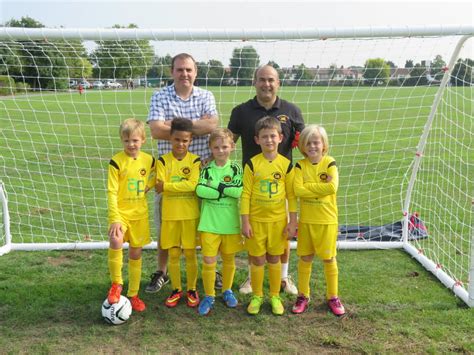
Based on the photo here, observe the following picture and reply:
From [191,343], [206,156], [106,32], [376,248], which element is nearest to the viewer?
[191,343]

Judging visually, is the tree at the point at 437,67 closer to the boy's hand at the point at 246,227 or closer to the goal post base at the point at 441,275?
the goal post base at the point at 441,275

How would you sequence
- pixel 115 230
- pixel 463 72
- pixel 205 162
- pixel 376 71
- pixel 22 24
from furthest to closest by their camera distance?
pixel 22 24 → pixel 376 71 → pixel 463 72 → pixel 205 162 → pixel 115 230

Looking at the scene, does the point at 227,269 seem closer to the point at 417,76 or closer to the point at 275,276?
the point at 275,276

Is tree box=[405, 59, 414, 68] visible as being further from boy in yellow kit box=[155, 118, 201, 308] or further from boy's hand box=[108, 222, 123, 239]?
boy's hand box=[108, 222, 123, 239]

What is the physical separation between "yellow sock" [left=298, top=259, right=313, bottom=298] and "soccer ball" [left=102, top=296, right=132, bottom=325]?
1396mm

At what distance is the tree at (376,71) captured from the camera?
195 inches

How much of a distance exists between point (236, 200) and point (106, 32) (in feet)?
5.66

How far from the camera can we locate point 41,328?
11.3ft

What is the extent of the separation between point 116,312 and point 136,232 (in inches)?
24.3

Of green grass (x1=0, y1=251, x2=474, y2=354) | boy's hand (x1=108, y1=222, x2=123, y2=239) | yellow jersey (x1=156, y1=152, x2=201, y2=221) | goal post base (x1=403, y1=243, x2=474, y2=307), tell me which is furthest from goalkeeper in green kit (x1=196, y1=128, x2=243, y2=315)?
goal post base (x1=403, y1=243, x2=474, y2=307)

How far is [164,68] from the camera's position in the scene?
486 centimetres

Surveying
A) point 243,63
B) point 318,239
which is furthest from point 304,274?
point 243,63

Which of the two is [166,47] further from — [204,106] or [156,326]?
[156,326]

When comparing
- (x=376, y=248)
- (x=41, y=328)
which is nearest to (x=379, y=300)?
(x=376, y=248)
